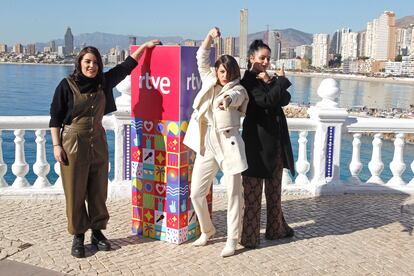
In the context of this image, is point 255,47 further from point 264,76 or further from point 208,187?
point 208,187

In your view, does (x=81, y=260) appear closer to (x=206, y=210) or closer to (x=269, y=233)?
(x=206, y=210)

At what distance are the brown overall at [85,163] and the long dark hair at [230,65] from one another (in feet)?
3.37

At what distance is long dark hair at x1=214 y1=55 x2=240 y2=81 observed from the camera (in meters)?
4.02

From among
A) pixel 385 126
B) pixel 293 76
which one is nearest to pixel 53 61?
pixel 293 76

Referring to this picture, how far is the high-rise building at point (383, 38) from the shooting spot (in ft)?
609

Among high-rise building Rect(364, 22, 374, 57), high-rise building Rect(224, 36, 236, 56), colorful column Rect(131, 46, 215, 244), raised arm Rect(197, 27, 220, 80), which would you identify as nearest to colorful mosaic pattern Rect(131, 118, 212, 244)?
colorful column Rect(131, 46, 215, 244)

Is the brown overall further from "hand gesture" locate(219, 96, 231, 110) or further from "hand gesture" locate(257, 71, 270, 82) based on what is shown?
"hand gesture" locate(257, 71, 270, 82)

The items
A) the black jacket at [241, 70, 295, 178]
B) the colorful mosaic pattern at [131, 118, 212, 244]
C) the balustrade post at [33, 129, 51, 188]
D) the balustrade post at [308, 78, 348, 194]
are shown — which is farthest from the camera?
the balustrade post at [308, 78, 348, 194]

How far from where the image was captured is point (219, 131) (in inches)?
160

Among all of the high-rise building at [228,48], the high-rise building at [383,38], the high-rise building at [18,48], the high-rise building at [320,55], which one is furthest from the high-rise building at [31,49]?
the high-rise building at [228,48]

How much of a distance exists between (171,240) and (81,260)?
2.68 ft

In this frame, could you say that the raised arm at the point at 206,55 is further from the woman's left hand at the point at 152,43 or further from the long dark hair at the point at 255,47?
the woman's left hand at the point at 152,43

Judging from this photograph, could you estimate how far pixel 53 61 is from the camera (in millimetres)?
136250

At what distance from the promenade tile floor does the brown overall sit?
30cm
